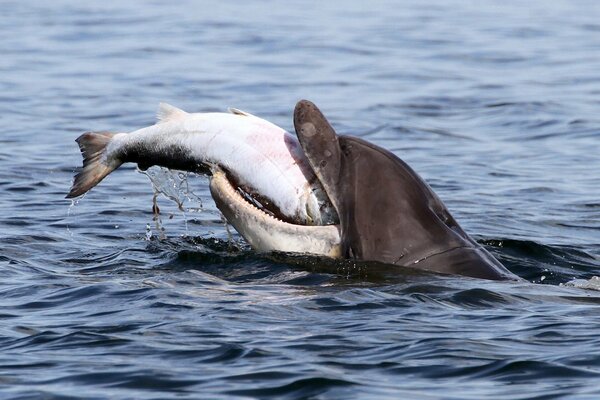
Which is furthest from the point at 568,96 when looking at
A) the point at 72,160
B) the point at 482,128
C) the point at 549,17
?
the point at 549,17

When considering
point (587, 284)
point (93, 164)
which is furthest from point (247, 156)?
point (587, 284)

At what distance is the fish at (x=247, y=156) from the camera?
8320 millimetres

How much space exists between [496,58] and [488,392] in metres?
16.6

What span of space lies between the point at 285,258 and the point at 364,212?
68 centimetres

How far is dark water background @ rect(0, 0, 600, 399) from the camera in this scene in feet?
22.7

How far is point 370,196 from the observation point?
26.8ft

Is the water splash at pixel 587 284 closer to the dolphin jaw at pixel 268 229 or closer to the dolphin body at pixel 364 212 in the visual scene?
the dolphin body at pixel 364 212

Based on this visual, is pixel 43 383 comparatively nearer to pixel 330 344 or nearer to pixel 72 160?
pixel 330 344

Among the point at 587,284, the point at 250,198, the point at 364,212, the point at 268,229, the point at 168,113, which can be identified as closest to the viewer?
the point at 364,212

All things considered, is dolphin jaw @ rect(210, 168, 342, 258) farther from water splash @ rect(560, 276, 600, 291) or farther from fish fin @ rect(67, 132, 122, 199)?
water splash @ rect(560, 276, 600, 291)

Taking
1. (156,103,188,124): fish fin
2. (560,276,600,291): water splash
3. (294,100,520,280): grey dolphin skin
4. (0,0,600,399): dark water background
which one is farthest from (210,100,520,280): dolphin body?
(560,276,600,291): water splash

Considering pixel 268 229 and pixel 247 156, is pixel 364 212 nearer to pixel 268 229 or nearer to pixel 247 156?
pixel 268 229

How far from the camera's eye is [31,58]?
71.9 ft

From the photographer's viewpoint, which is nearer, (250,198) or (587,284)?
(250,198)
